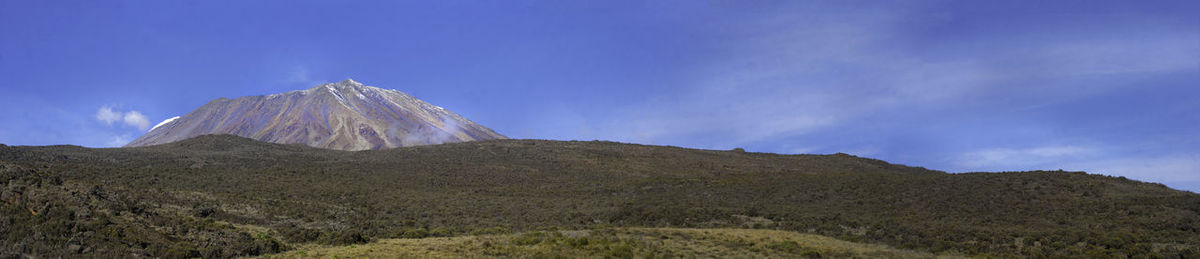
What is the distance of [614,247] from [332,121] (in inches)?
4301

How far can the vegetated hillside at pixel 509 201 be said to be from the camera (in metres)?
20.5

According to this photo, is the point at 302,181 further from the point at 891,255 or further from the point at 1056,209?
the point at 1056,209

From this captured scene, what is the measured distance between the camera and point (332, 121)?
11581 cm

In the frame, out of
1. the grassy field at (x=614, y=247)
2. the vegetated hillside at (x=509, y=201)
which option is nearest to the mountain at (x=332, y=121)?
the vegetated hillside at (x=509, y=201)

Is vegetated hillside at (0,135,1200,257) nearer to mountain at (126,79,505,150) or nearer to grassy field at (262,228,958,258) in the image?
grassy field at (262,228,958,258)

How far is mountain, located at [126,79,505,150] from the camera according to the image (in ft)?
352

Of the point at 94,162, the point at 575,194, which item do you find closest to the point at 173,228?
the point at 575,194

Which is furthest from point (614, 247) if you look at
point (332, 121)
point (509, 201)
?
point (332, 121)

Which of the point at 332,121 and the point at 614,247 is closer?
the point at 614,247

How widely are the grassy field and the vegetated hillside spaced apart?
225 cm

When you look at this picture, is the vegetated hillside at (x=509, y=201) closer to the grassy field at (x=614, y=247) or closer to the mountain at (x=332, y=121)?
the grassy field at (x=614, y=247)

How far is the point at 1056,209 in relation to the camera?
3275cm

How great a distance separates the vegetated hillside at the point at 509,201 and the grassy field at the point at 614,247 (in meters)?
2.25

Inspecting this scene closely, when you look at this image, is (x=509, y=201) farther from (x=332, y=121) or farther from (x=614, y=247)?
(x=332, y=121)
